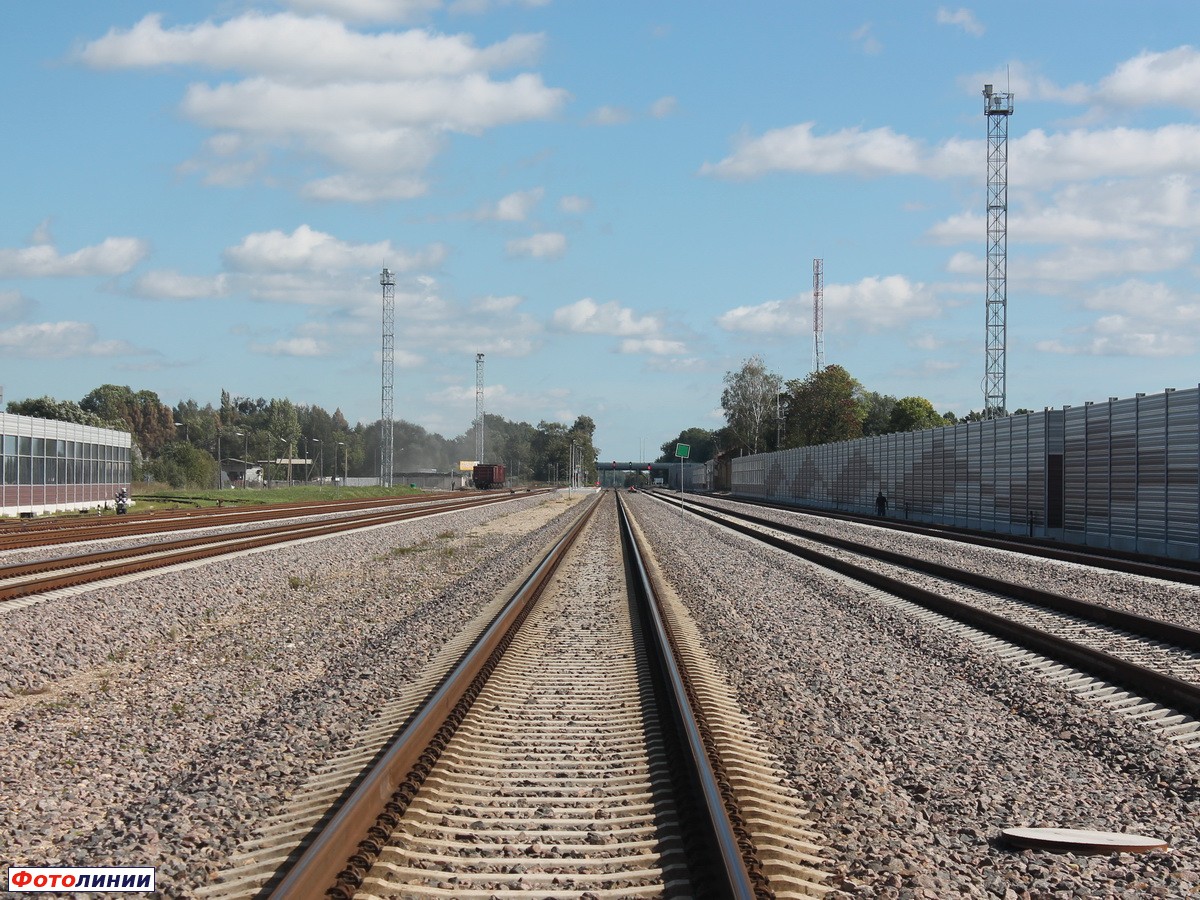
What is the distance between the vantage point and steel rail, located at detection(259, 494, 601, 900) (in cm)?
466

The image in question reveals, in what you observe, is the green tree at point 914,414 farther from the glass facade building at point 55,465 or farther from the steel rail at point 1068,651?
the steel rail at point 1068,651

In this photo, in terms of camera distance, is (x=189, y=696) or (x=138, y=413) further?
(x=138, y=413)

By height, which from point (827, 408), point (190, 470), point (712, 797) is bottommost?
point (712, 797)

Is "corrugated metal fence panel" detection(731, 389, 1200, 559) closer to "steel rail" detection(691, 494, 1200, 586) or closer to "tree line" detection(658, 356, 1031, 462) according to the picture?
"steel rail" detection(691, 494, 1200, 586)

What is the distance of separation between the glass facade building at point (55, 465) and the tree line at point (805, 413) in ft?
229

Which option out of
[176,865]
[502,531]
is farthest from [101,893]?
[502,531]

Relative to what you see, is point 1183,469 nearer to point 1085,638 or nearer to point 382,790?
point 1085,638

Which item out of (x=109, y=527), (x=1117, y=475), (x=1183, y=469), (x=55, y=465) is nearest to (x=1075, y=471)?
(x=1117, y=475)

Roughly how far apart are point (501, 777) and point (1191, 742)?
5025 millimetres

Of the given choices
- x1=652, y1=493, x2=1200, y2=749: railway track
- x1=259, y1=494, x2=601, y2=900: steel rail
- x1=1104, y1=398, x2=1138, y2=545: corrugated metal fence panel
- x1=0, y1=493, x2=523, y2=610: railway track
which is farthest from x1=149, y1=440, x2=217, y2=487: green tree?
x1=259, y1=494, x2=601, y2=900: steel rail

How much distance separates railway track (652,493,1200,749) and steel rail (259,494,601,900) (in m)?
5.30

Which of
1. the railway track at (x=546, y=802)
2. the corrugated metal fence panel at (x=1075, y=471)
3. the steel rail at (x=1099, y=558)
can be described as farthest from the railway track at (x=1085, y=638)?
the corrugated metal fence panel at (x=1075, y=471)

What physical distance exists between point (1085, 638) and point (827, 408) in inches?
4266

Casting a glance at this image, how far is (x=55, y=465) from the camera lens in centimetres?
4906
